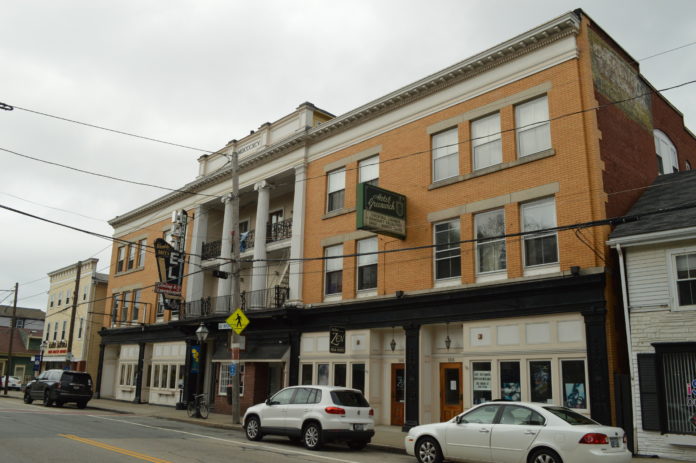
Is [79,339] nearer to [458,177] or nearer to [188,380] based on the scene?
[188,380]

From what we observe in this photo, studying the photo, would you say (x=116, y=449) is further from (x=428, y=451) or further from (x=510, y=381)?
(x=510, y=381)

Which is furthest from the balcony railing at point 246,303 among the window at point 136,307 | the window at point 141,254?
the window at point 141,254

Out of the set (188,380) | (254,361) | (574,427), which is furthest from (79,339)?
(574,427)

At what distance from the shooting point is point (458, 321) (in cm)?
1853

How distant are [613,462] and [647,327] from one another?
5.41 m

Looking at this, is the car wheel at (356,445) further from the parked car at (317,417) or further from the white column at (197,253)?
the white column at (197,253)

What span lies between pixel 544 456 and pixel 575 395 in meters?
5.43

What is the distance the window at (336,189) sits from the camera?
79.9ft

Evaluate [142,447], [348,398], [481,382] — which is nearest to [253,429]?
[348,398]

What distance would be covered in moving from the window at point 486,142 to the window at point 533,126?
72 cm

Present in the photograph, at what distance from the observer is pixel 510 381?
17.1 metres

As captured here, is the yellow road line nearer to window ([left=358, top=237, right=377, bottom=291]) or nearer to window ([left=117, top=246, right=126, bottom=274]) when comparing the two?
window ([left=358, top=237, right=377, bottom=291])

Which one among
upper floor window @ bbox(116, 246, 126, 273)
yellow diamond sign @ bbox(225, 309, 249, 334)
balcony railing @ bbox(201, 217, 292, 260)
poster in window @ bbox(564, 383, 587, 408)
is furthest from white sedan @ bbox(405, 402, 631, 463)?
upper floor window @ bbox(116, 246, 126, 273)

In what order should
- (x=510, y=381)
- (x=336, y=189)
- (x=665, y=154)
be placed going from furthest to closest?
1. (x=336, y=189)
2. (x=665, y=154)
3. (x=510, y=381)
